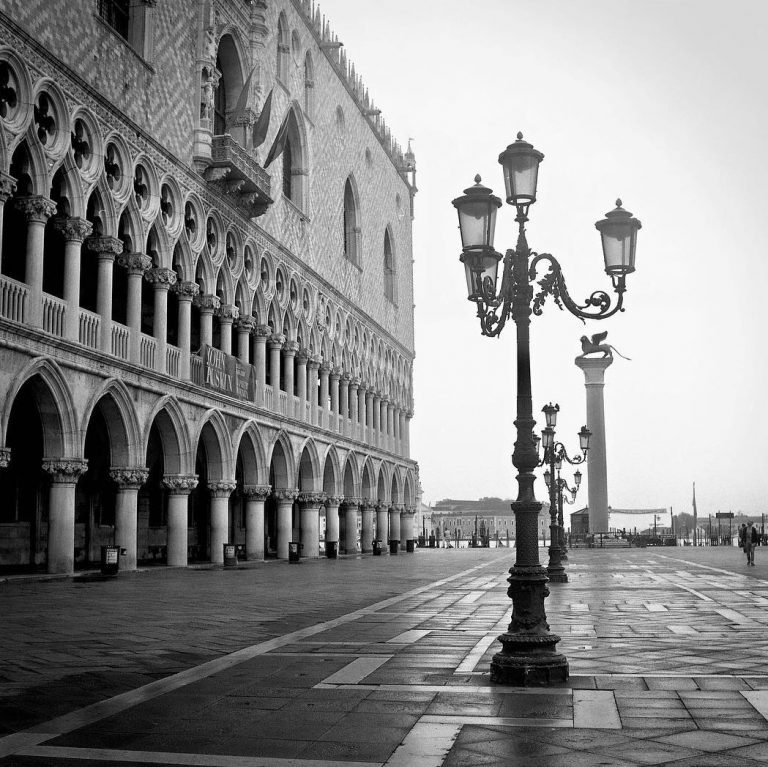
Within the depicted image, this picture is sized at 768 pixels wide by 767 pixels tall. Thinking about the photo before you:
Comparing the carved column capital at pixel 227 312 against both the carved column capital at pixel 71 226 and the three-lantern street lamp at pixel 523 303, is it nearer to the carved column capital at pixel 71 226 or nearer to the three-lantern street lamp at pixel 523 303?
the carved column capital at pixel 71 226

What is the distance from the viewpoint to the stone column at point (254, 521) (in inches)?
1216

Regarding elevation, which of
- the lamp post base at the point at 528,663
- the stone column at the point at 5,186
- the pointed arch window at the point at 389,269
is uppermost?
the pointed arch window at the point at 389,269

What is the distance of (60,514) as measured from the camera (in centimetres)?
2000

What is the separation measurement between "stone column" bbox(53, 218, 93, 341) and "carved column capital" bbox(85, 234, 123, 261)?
1204 mm

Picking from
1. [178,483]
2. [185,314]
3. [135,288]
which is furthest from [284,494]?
[135,288]

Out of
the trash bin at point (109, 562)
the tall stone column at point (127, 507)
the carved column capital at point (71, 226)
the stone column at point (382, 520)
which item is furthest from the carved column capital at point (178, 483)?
the stone column at point (382, 520)

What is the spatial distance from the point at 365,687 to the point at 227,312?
2279cm

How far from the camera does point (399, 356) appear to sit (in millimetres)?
51562

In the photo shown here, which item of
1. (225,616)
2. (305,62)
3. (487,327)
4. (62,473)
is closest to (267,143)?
(305,62)

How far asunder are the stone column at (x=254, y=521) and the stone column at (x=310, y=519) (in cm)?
505

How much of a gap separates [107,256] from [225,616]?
472 inches

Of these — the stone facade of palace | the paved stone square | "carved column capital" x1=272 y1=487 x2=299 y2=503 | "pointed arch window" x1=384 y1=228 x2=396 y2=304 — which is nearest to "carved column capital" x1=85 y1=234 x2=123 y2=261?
the stone facade of palace

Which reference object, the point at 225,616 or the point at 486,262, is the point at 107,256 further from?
the point at 486,262

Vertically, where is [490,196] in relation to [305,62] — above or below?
below
